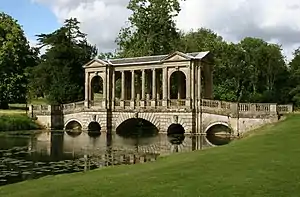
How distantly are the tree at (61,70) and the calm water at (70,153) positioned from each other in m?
21.1

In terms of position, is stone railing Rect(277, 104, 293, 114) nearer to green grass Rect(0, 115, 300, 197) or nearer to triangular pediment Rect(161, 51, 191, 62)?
triangular pediment Rect(161, 51, 191, 62)

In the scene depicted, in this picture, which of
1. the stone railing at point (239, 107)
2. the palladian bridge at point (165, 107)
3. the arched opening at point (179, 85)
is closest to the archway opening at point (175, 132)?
the palladian bridge at point (165, 107)

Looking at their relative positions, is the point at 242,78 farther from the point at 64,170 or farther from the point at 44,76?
the point at 64,170

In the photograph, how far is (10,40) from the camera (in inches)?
3081

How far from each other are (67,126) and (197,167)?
45668 millimetres

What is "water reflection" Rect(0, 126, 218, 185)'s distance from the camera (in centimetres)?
2730

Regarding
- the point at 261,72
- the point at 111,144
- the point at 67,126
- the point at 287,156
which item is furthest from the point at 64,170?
the point at 261,72

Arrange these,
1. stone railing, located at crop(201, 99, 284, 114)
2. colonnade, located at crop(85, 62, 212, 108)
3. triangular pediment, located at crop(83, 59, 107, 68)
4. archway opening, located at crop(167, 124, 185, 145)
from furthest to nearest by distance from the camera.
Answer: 1. triangular pediment, located at crop(83, 59, 107, 68)
2. colonnade, located at crop(85, 62, 212, 108)
3. archway opening, located at crop(167, 124, 185, 145)
4. stone railing, located at crop(201, 99, 284, 114)

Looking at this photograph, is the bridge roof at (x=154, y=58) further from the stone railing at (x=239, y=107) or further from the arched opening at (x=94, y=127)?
the arched opening at (x=94, y=127)

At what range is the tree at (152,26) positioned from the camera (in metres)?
68.2

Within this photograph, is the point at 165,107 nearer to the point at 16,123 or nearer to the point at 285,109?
the point at 285,109

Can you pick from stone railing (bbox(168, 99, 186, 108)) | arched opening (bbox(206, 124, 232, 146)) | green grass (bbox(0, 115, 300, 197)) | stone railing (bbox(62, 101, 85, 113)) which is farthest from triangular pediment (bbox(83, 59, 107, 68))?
green grass (bbox(0, 115, 300, 197))

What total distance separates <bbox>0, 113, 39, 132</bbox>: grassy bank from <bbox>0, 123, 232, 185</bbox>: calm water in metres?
5.95

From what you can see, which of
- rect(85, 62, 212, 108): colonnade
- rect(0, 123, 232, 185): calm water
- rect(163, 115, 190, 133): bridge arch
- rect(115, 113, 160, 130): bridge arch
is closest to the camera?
rect(0, 123, 232, 185): calm water
